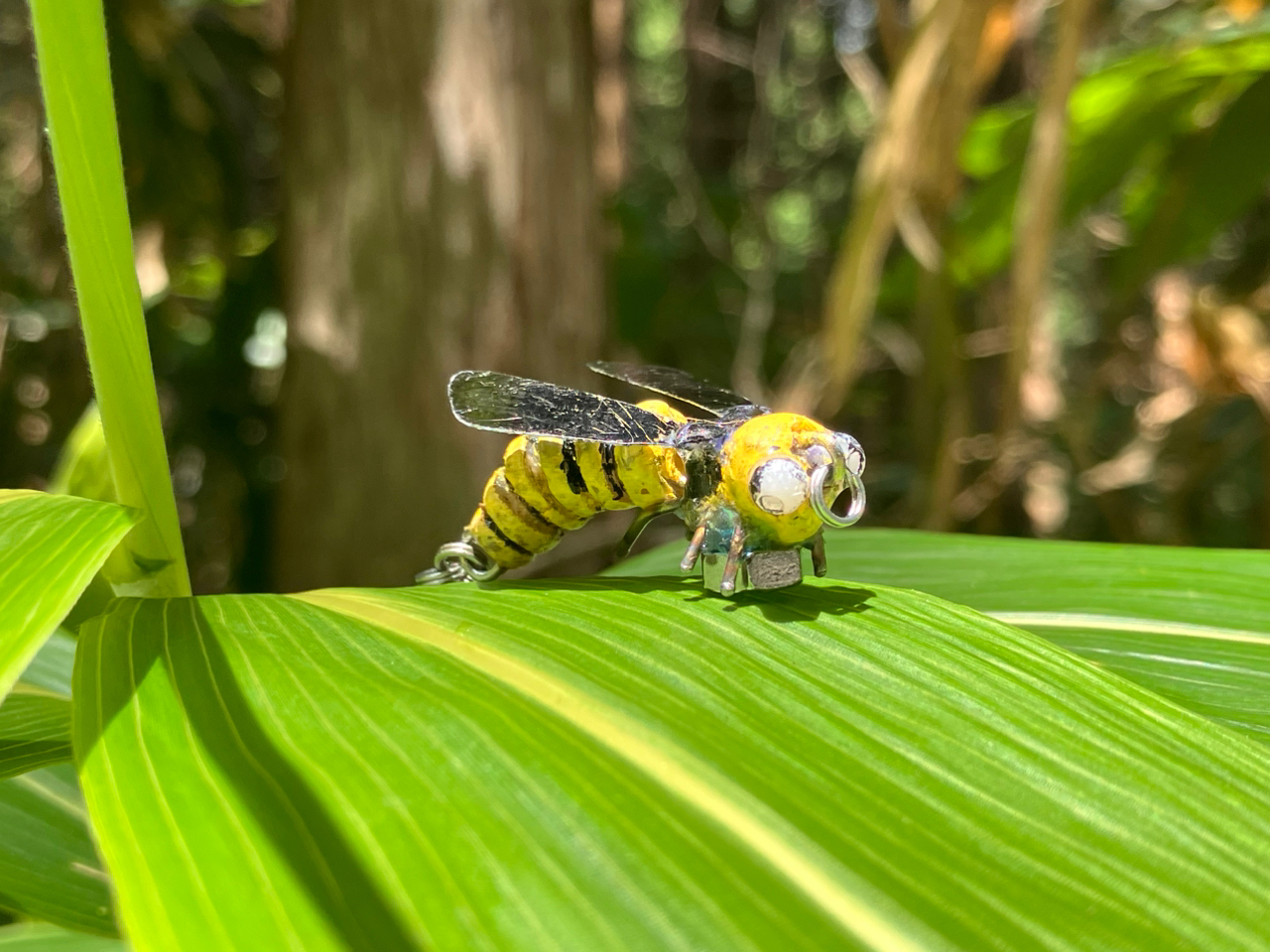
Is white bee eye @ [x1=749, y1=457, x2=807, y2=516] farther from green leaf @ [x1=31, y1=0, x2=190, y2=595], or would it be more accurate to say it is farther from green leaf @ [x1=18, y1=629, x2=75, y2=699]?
green leaf @ [x1=18, y1=629, x2=75, y2=699]

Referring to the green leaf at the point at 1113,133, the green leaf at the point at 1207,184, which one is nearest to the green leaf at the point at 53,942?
the green leaf at the point at 1113,133

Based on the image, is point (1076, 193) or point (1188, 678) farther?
point (1076, 193)

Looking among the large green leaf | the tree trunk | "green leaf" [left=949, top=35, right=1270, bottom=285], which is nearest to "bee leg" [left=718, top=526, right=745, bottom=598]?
the large green leaf

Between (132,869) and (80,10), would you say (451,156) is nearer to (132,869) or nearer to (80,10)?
(80,10)

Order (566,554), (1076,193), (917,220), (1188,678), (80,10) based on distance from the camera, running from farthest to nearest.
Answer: (1076,193) < (566,554) < (917,220) < (1188,678) < (80,10)

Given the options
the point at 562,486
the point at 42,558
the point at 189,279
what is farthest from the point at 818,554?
the point at 189,279

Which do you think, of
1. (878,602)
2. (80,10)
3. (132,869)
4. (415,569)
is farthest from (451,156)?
(132,869)
